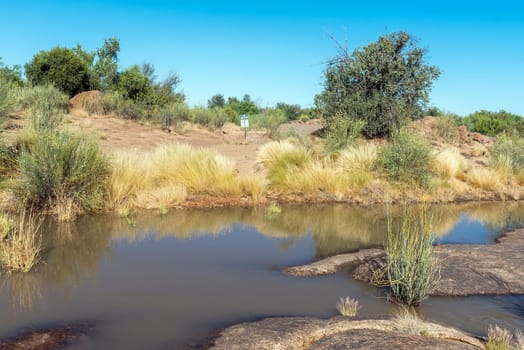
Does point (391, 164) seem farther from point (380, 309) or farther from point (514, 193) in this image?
point (380, 309)

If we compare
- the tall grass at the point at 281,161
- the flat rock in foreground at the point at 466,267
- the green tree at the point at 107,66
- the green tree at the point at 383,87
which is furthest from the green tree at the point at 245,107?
the flat rock in foreground at the point at 466,267

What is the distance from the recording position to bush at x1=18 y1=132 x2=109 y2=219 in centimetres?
940

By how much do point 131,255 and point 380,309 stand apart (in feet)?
12.7

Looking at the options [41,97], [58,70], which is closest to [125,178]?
[41,97]

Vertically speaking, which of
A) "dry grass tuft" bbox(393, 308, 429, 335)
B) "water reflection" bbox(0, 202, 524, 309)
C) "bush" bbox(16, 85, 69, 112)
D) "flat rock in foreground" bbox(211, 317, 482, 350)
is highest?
"bush" bbox(16, 85, 69, 112)

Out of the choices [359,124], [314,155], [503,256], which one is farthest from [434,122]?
[503,256]

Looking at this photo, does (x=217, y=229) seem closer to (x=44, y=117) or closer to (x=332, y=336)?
(x=332, y=336)

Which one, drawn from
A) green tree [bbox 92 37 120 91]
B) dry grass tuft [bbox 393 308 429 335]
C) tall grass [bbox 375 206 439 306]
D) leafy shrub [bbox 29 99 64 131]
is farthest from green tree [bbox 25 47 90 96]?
dry grass tuft [bbox 393 308 429 335]

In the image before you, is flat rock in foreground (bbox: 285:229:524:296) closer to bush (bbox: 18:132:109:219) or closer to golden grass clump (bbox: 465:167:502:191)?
bush (bbox: 18:132:109:219)

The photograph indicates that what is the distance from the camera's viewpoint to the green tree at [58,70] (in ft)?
92.4

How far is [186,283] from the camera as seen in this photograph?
6.05 meters

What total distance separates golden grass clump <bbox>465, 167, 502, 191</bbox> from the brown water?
4.99m

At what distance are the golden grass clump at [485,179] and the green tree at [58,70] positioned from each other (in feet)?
76.2

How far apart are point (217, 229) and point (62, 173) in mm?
3393
